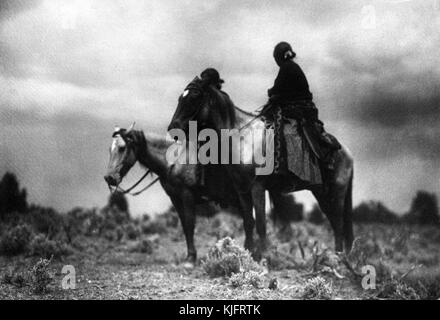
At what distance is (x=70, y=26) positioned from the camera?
9273mm

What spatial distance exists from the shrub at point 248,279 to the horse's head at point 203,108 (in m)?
2.21

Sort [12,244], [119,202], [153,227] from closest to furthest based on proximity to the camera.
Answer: [12,244] → [153,227] → [119,202]

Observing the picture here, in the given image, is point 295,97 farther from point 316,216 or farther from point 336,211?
point 316,216

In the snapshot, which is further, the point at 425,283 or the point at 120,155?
the point at 425,283

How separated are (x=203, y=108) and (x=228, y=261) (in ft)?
7.36

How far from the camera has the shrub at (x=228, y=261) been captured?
808 cm

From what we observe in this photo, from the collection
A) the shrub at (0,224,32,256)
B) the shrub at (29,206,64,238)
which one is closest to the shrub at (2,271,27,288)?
the shrub at (0,224,32,256)

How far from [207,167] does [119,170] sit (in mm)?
1366

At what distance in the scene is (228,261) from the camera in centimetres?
814

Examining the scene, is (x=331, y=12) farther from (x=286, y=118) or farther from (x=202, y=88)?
(x=202, y=88)

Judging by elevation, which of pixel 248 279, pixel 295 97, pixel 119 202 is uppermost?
pixel 295 97

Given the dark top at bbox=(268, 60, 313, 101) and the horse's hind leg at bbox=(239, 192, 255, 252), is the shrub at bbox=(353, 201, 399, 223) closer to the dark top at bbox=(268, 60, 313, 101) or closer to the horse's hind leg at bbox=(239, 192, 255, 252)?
the horse's hind leg at bbox=(239, 192, 255, 252)

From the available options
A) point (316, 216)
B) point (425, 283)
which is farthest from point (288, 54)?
point (316, 216)
